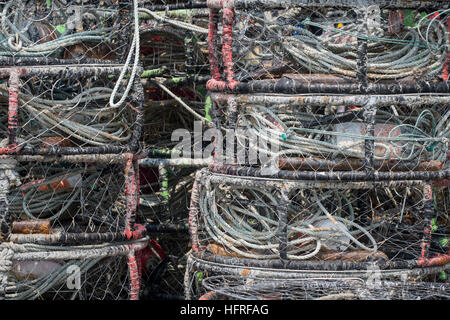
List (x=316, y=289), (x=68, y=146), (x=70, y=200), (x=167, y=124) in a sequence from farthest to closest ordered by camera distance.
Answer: (x=167, y=124) < (x=70, y=200) < (x=68, y=146) < (x=316, y=289)

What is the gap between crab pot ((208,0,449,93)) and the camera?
13.1 ft

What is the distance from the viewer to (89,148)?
432 centimetres

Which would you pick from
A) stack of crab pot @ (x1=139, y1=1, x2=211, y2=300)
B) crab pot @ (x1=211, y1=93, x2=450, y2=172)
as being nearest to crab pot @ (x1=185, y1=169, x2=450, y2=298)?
crab pot @ (x1=211, y1=93, x2=450, y2=172)

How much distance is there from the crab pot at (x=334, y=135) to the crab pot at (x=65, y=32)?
29.7 inches

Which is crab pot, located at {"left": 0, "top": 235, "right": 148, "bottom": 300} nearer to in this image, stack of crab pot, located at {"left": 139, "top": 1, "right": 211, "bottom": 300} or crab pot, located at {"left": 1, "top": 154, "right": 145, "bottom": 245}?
crab pot, located at {"left": 1, "top": 154, "right": 145, "bottom": 245}

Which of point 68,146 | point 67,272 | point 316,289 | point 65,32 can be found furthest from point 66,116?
point 316,289

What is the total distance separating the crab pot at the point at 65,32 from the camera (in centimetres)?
422

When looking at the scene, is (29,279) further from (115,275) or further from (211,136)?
(211,136)

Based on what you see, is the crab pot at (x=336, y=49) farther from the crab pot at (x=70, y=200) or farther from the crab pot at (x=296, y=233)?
the crab pot at (x=70, y=200)

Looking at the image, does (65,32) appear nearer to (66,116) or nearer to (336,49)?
(66,116)

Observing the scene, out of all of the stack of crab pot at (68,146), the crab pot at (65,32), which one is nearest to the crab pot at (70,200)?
the stack of crab pot at (68,146)

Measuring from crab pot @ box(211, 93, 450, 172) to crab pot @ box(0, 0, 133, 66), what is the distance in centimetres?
75

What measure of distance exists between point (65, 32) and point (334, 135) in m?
1.65

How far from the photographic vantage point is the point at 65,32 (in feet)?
14.6
